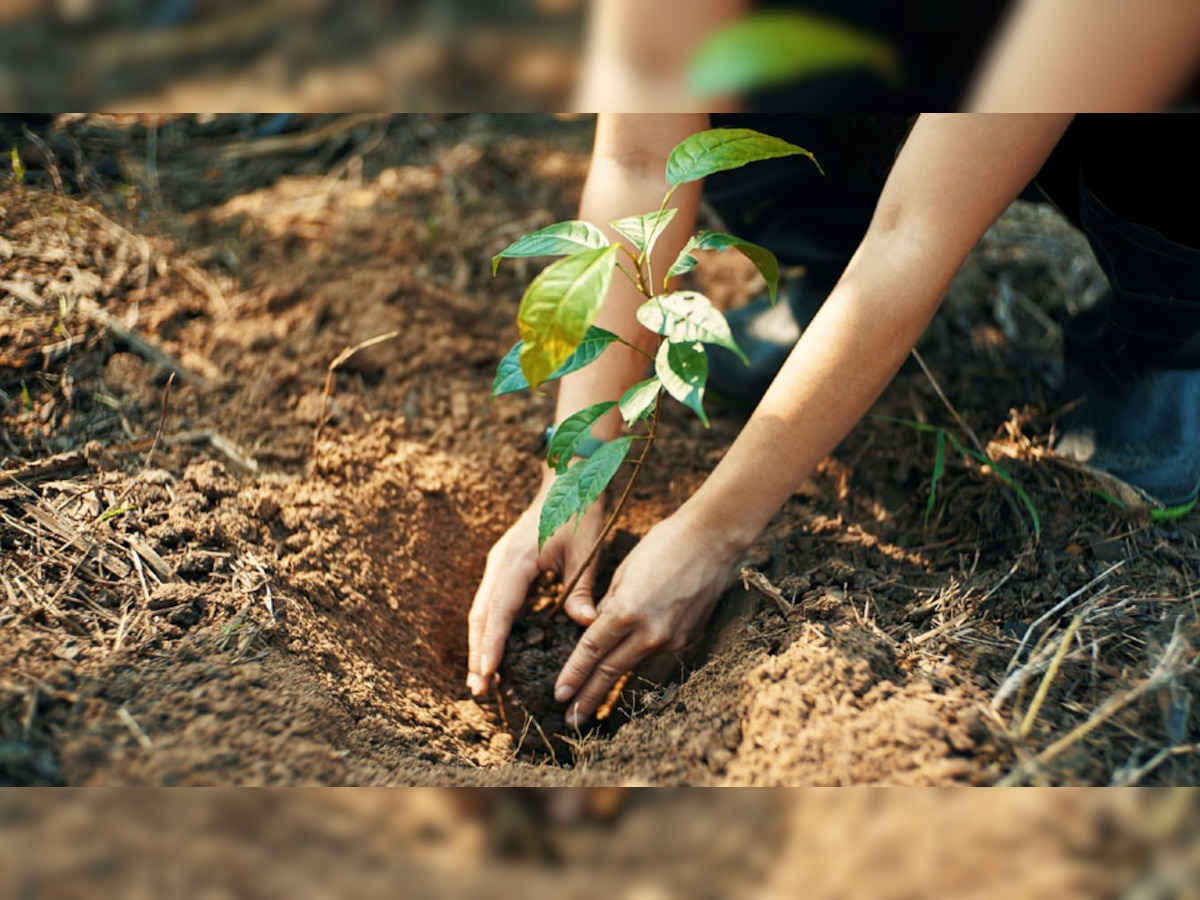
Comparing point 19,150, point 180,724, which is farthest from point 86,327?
point 180,724

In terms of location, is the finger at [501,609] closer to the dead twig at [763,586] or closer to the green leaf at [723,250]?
the dead twig at [763,586]

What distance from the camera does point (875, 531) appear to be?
1.57m

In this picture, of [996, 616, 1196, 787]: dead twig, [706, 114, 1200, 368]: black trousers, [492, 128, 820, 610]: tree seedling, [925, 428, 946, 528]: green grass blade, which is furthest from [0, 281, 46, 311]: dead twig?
[996, 616, 1196, 787]: dead twig

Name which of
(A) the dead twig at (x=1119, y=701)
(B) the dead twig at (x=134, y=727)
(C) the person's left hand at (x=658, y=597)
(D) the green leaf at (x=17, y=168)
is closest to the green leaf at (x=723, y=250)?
(C) the person's left hand at (x=658, y=597)

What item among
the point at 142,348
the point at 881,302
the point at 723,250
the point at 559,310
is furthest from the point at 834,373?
the point at 142,348

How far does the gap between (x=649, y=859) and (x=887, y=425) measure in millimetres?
1275

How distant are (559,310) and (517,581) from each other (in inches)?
25.6

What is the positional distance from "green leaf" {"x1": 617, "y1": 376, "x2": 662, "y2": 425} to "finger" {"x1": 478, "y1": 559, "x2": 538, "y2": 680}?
17.8 inches

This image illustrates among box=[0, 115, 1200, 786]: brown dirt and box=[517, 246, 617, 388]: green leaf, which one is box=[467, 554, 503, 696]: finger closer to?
box=[0, 115, 1200, 786]: brown dirt

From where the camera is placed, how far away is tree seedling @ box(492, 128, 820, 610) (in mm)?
944

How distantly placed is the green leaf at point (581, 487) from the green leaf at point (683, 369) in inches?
5.8

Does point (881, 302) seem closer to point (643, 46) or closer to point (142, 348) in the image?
point (643, 46)

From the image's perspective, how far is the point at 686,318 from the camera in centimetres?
102

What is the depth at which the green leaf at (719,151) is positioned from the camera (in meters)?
1.03
